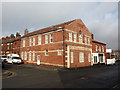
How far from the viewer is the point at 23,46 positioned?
98.0 feet

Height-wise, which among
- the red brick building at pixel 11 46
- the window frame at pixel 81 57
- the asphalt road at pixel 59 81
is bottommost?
the asphalt road at pixel 59 81

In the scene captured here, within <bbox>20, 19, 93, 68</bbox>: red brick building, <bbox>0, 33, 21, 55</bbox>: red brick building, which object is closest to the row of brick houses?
<bbox>20, 19, 93, 68</bbox>: red brick building

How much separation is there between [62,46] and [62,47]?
7.1 inches

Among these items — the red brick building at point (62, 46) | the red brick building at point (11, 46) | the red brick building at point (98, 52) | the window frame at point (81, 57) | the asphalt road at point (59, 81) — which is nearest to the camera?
the asphalt road at point (59, 81)

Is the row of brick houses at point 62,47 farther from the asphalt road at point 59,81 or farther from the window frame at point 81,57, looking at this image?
the asphalt road at point 59,81

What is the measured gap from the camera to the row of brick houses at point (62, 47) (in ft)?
66.4

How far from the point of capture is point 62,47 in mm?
19953

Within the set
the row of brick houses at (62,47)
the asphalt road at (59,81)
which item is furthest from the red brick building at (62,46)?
the asphalt road at (59,81)

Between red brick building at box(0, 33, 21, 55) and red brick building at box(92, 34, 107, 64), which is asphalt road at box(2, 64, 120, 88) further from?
red brick building at box(0, 33, 21, 55)

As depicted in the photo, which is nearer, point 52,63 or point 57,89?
point 57,89

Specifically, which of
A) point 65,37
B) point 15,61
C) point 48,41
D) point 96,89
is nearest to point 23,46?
point 15,61

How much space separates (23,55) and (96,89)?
82.3 feet

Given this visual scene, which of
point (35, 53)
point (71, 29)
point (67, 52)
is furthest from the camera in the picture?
point (35, 53)

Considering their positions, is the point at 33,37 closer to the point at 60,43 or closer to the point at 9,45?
the point at 60,43
